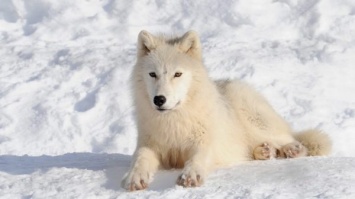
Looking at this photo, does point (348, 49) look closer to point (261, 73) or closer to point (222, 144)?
point (261, 73)

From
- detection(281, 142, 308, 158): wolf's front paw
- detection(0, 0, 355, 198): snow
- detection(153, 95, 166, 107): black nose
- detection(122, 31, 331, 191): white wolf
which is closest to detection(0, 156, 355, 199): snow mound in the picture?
detection(0, 0, 355, 198): snow

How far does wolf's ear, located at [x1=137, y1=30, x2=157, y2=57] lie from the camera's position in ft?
19.7

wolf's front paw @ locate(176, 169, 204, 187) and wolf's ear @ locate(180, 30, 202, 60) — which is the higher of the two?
wolf's ear @ locate(180, 30, 202, 60)

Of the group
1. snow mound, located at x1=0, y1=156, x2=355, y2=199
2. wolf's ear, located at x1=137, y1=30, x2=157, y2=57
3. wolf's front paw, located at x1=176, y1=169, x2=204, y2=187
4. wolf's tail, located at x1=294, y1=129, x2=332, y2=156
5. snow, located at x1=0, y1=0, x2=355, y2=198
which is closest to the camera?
snow mound, located at x1=0, y1=156, x2=355, y2=199

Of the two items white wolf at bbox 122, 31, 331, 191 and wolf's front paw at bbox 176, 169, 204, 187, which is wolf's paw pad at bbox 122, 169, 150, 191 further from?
wolf's front paw at bbox 176, 169, 204, 187

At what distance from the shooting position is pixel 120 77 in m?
11.1

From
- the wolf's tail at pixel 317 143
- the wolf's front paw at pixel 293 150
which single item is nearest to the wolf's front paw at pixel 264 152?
the wolf's front paw at pixel 293 150

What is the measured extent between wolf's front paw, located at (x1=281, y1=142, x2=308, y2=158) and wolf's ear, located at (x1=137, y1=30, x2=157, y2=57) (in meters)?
1.83

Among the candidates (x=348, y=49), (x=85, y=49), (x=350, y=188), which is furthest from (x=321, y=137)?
(x=85, y=49)

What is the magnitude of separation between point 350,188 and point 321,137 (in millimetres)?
2628

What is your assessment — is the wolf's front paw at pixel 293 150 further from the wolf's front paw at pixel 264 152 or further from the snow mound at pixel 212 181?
the snow mound at pixel 212 181

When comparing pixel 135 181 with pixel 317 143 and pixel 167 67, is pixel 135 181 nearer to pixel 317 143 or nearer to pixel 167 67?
pixel 167 67

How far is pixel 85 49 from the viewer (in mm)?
12453

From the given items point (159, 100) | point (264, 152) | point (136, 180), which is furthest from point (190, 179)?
point (264, 152)
